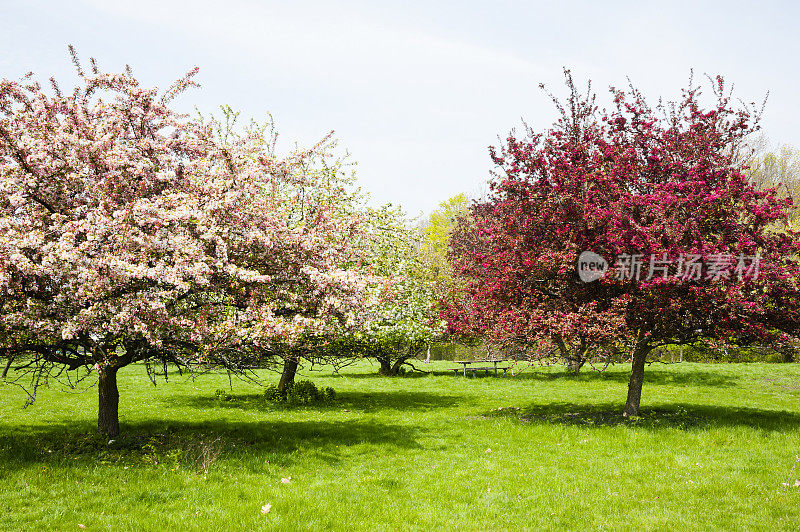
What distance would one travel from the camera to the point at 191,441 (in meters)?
12.5

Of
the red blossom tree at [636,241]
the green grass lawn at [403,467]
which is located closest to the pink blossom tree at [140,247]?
the green grass lawn at [403,467]

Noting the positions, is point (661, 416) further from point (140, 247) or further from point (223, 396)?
point (223, 396)

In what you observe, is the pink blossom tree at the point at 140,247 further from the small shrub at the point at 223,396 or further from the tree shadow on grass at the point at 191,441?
the small shrub at the point at 223,396

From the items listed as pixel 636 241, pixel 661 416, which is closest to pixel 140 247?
pixel 636 241

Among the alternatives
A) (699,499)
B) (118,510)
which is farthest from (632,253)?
(118,510)

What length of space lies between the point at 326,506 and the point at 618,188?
36.2 feet

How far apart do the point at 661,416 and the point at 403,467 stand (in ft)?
30.9

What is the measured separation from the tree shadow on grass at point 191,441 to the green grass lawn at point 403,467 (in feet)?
0.23

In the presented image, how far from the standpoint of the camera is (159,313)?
31.4 feet

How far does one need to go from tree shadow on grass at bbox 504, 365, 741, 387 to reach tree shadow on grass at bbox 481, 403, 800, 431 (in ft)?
33.9

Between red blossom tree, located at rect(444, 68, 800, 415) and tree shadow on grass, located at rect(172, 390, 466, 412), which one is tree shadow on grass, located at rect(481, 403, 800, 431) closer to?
red blossom tree, located at rect(444, 68, 800, 415)

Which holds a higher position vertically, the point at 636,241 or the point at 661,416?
the point at 636,241

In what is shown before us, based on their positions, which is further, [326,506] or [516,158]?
[516,158]

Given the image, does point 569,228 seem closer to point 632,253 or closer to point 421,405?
point 632,253
